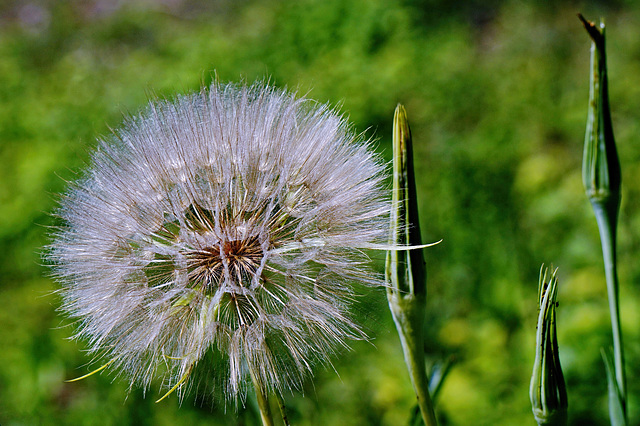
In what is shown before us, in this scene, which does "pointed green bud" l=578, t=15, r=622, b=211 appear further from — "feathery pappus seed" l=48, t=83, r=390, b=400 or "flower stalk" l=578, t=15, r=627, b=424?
"feathery pappus seed" l=48, t=83, r=390, b=400

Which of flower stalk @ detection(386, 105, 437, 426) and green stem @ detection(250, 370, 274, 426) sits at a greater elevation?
flower stalk @ detection(386, 105, 437, 426)

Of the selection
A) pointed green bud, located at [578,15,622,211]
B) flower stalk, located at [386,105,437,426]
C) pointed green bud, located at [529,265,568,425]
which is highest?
pointed green bud, located at [578,15,622,211]

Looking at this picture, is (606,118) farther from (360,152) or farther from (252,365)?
(252,365)

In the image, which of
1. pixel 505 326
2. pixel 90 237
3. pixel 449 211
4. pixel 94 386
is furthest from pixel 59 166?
pixel 90 237

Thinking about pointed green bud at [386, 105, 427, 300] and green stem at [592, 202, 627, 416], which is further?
green stem at [592, 202, 627, 416]

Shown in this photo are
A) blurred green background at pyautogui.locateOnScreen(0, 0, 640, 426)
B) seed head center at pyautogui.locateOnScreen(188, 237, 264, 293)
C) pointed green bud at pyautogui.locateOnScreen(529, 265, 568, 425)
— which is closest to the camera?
pointed green bud at pyautogui.locateOnScreen(529, 265, 568, 425)

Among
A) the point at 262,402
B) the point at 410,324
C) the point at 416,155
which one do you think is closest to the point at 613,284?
the point at 410,324

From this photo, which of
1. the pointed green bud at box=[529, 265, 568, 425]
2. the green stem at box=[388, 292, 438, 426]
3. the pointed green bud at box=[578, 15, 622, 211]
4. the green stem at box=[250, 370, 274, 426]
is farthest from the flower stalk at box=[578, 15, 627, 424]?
the green stem at box=[250, 370, 274, 426]

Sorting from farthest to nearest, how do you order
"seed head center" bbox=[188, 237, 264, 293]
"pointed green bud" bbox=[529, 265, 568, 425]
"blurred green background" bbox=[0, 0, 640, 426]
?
"blurred green background" bbox=[0, 0, 640, 426]
"seed head center" bbox=[188, 237, 264, 293]
"pointed green bud" bbox=[529, 265, 568, 425]
